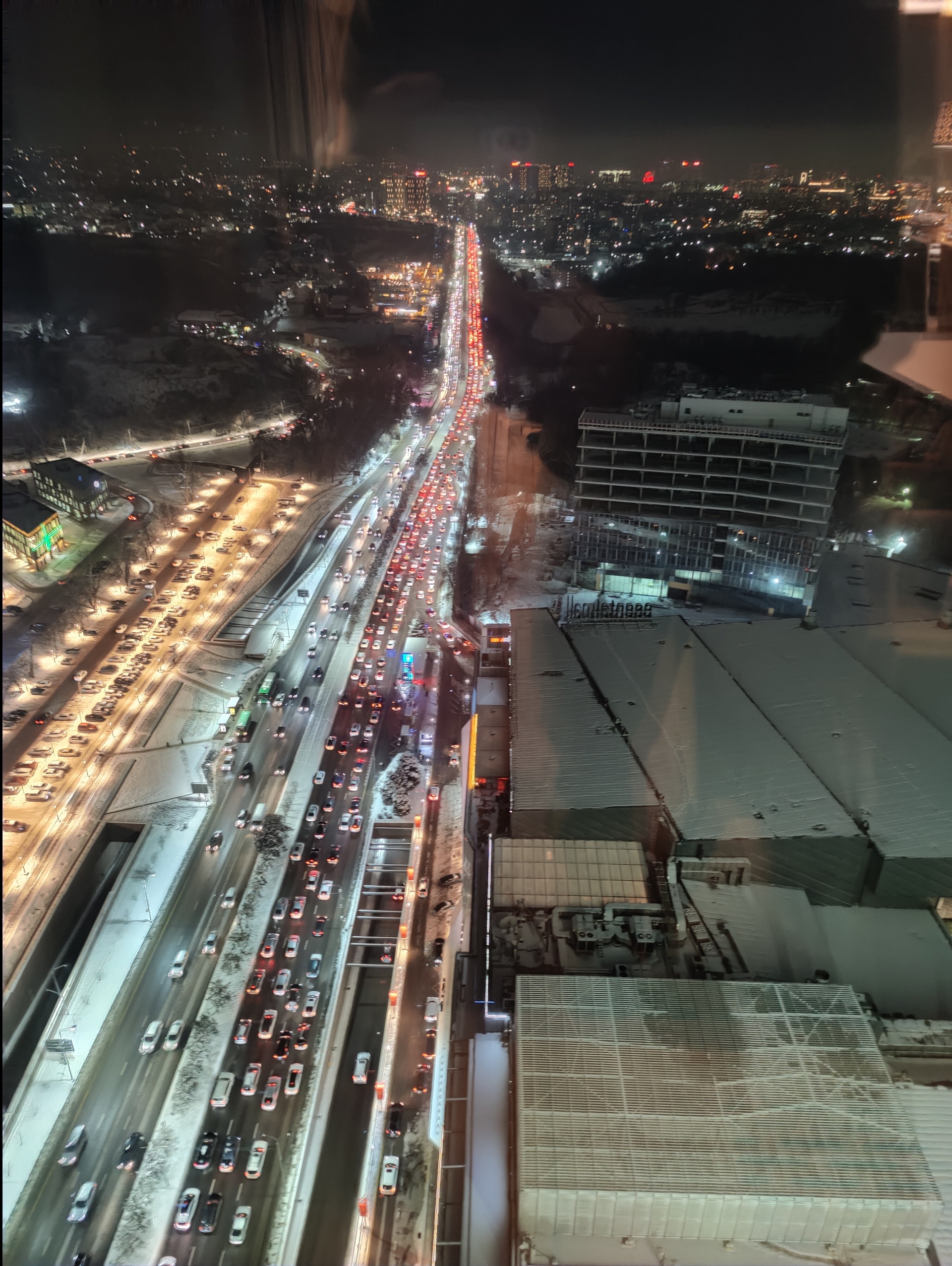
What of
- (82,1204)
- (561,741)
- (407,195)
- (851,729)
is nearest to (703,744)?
(561,741)

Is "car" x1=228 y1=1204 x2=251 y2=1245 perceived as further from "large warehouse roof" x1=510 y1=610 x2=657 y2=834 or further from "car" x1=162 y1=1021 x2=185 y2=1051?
"large warehouse roof" x1=510 y1=610 x2=657 y2=834

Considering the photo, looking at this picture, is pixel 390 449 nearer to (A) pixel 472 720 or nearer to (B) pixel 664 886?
(A) pixel 472 720

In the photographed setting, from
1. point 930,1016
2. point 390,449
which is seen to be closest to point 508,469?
point 390,449

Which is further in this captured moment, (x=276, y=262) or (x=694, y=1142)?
(x=276, y=262)

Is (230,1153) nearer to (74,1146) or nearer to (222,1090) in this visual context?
(222,1090)

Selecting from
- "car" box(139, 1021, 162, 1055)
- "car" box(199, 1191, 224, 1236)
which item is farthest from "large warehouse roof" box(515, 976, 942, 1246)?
"car" box(139, 1021, 162, 1055)

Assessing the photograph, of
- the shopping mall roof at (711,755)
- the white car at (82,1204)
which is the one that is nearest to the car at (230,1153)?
the white car at (82,1204)
